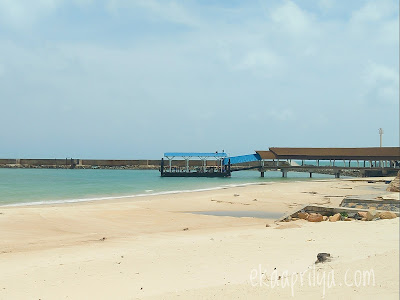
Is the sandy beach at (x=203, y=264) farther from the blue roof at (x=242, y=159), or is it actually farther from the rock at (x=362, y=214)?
the blue roof at (x=242, y=159)

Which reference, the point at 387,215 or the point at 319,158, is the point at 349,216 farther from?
the point at 319,158

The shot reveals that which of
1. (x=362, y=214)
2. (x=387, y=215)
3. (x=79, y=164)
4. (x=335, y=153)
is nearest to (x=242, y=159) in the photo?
(x=335, y=153)

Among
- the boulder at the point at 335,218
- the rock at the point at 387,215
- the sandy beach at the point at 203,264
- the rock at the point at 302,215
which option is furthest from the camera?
the rock at the point at 302,215

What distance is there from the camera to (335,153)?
56844mm

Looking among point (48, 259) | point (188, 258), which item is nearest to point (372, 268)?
point (188, 258)

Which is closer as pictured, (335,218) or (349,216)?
(335,218)

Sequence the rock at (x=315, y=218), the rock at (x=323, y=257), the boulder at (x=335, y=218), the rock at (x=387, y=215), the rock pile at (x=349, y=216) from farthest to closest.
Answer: the rock at (x=315, y=218) < the boulder at (x=335, y=218) < the rock pile at (x=349, y=216) < the rock at (x=387, y=215) < the rock at (x=323, y=257)

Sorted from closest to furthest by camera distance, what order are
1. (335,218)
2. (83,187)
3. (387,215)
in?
(387,215)
(335,218)
(83,187)

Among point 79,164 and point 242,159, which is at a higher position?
point 242,159

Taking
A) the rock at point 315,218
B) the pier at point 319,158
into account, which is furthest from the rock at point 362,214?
the pier at point 319,158

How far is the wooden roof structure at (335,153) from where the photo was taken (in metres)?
54.5

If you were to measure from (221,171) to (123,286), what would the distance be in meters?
52.2

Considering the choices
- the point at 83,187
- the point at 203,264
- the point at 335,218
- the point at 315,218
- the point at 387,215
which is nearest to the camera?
the point at 203,264

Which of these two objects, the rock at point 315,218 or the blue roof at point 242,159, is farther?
the blue roof at point 242,159
